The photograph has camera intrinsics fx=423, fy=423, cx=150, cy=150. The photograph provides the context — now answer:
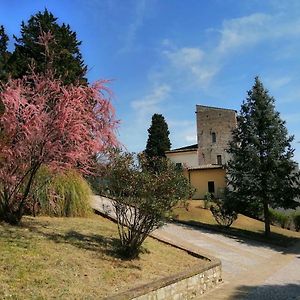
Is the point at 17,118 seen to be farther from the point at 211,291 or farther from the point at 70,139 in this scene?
the point at 211,291

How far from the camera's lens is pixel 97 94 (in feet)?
40.7

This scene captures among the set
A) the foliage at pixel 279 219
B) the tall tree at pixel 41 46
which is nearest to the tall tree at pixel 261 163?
the foliage at pixel 279 219

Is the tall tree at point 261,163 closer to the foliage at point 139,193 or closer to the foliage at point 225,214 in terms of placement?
the foliage at point 225,214

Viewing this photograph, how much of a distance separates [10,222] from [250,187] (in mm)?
14304

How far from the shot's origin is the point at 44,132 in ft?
35.0

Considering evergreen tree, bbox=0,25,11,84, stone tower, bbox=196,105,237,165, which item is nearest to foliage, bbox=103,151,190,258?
evergreen tree, bbox=0,25,11,84

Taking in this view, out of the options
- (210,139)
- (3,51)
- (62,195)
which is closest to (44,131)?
(62,195)

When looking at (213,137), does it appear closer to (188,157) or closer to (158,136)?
(188,157)

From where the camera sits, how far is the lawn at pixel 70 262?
683 centimetres

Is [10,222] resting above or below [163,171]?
Result: below

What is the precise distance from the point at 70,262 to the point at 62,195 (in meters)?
6.22

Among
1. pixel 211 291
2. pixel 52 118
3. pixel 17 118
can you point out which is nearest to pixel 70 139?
pixel 52 118

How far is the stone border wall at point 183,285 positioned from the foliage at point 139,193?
4.80ft

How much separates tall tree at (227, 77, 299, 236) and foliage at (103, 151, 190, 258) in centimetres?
1293
